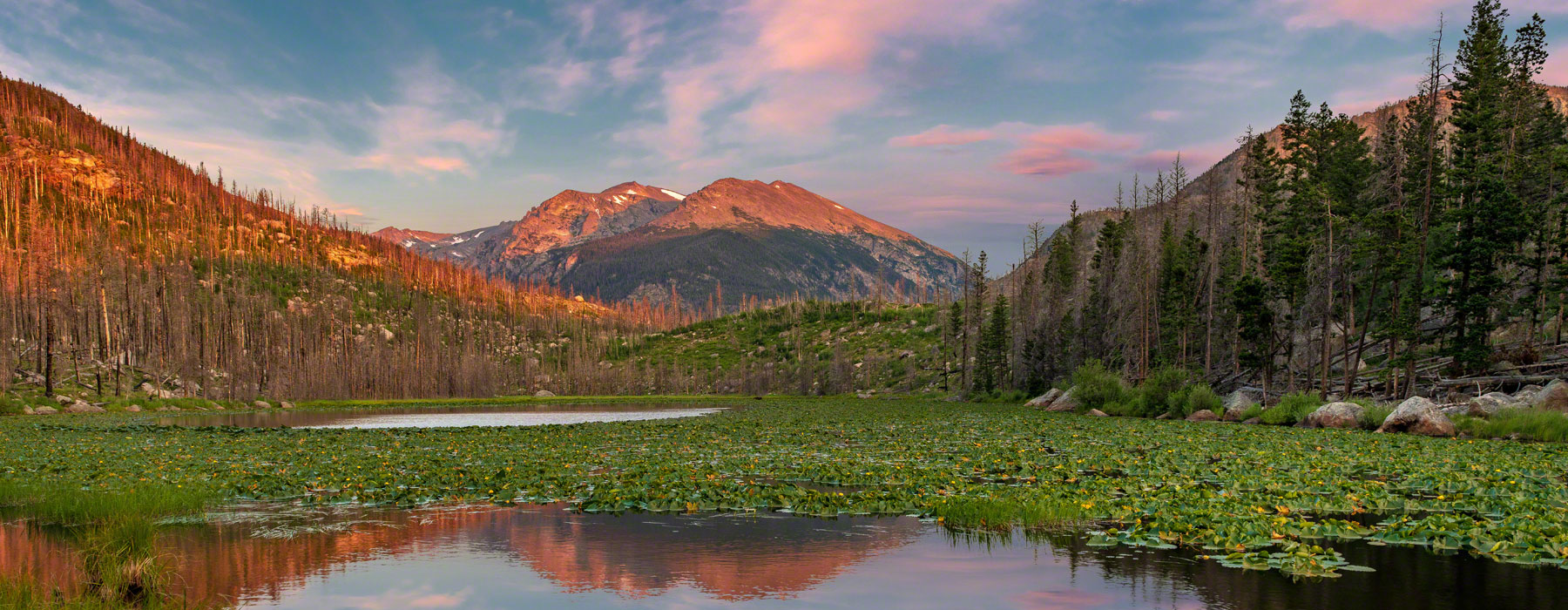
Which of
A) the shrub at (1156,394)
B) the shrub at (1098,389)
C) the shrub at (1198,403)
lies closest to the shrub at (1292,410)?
the shrub at (1198,403)

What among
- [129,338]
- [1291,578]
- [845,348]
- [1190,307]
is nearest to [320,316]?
[129,338]

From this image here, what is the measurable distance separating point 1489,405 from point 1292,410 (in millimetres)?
8154

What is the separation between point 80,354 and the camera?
96812mm

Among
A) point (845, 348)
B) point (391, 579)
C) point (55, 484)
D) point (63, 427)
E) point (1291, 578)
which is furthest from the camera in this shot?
point (845, 348)

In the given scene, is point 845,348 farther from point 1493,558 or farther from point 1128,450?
point 1493,558

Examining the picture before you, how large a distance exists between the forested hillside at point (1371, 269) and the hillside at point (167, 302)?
92.3 metres

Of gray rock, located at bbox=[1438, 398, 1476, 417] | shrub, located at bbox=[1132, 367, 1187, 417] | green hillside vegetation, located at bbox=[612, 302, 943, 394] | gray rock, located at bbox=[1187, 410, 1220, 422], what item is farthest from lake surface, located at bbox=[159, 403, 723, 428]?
green hillside vegetation, located at bbox=[612, 302, 943, 394]

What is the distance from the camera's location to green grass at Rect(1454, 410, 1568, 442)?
2925 cm

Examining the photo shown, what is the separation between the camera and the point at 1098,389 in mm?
59562

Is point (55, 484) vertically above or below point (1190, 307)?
below

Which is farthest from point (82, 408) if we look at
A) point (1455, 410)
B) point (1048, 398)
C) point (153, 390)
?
point (1455, 410)

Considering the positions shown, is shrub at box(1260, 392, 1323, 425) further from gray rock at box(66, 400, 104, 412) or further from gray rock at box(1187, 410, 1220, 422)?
gray rock at box(66, 400, 104, 412)

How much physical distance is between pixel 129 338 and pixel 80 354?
5.38m

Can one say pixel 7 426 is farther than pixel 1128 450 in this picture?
Yes
